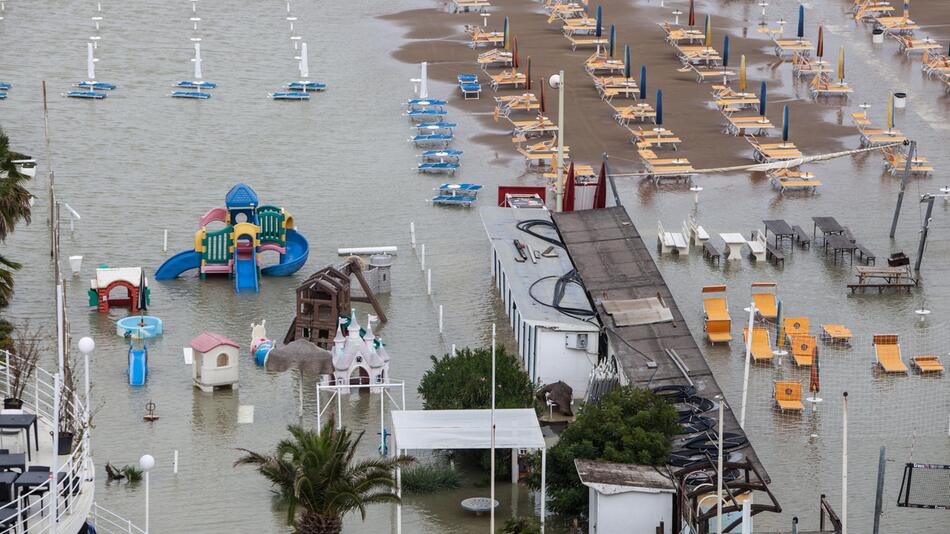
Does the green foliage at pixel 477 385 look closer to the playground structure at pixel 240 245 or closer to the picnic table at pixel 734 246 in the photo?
the playground structure at pixel 240 245

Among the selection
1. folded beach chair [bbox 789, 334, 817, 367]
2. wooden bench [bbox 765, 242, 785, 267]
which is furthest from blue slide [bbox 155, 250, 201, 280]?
folded beach chair [bbox 789, 334, 817, 367]

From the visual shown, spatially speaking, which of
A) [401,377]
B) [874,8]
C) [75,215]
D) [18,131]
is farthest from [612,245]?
[874,8]

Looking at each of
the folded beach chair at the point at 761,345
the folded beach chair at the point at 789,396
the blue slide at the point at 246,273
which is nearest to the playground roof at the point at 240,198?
the blue slide at the point at 246,273

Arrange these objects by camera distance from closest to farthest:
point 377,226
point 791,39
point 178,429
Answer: point 178,429, point 377,226, point 791,39

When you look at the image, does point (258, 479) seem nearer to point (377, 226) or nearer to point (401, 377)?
point (401, 377)

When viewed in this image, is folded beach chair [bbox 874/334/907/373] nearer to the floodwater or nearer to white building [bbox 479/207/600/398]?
the floodwater

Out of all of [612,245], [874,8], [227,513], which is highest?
[874,8]
